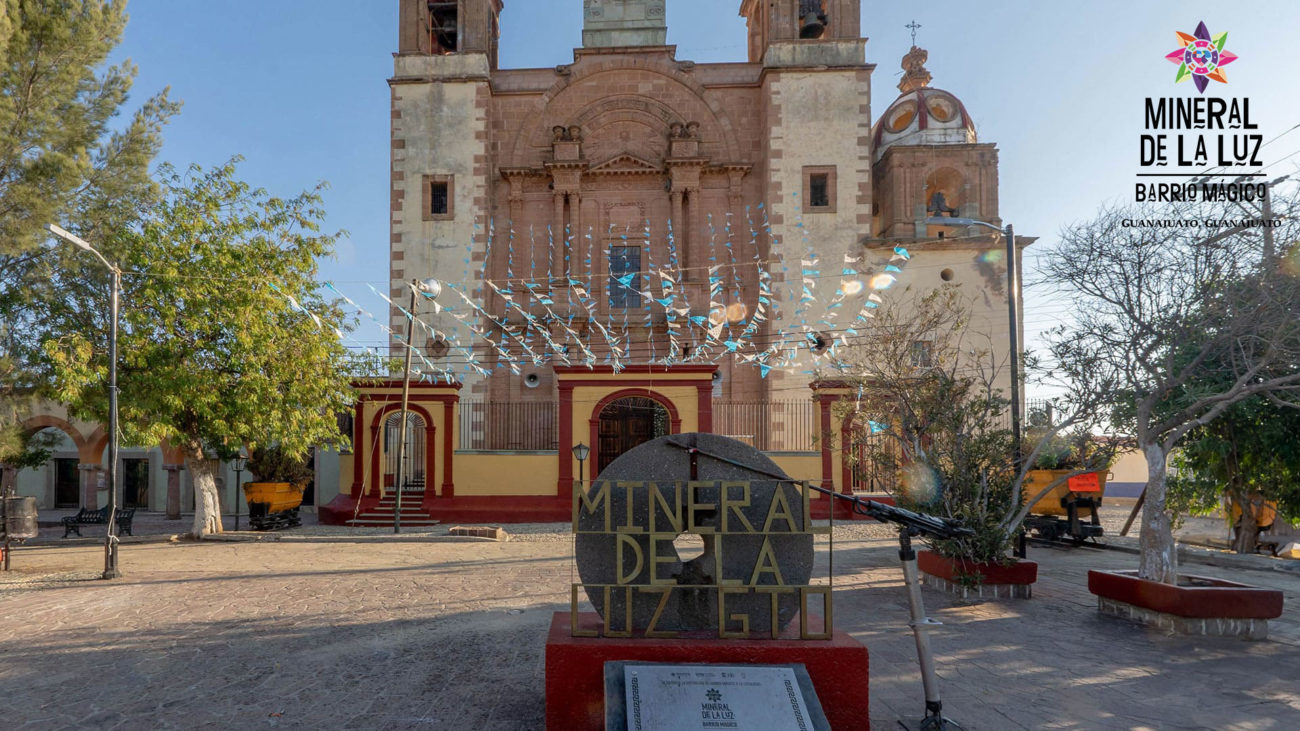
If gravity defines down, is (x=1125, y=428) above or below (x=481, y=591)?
above

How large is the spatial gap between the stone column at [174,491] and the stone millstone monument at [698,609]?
892 inches

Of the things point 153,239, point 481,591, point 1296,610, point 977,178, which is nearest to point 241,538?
point 153,239

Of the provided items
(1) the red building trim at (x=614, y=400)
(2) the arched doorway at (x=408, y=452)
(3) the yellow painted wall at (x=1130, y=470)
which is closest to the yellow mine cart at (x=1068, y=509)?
(1) the red building trim at (x=614, y=400)

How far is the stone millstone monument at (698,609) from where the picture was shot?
4312mm

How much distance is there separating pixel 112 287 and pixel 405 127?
13.4 m

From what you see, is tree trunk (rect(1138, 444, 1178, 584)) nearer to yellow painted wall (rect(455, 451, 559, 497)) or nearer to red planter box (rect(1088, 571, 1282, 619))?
red planter box (rect(1088, 571, 1282, 619))

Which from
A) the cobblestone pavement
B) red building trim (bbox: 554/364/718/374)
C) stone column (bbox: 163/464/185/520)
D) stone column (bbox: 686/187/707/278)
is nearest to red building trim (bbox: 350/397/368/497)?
red building trim (bbox: 554/364/718/374)

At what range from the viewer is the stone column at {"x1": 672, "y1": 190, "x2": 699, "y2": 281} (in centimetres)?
2314

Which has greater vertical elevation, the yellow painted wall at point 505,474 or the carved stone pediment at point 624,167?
the carved stone pediment at point 624,167

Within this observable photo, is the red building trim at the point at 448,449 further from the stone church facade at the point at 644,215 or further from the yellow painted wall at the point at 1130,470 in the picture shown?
the yellow painted wall at the point at 1130,470

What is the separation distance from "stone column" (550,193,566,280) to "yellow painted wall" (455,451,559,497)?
245 inches

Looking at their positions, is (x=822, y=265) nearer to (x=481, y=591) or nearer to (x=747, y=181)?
(x=747, y=181)

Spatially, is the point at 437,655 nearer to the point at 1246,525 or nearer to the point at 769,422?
the point at 1246,525

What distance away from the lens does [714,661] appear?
4.62 m
